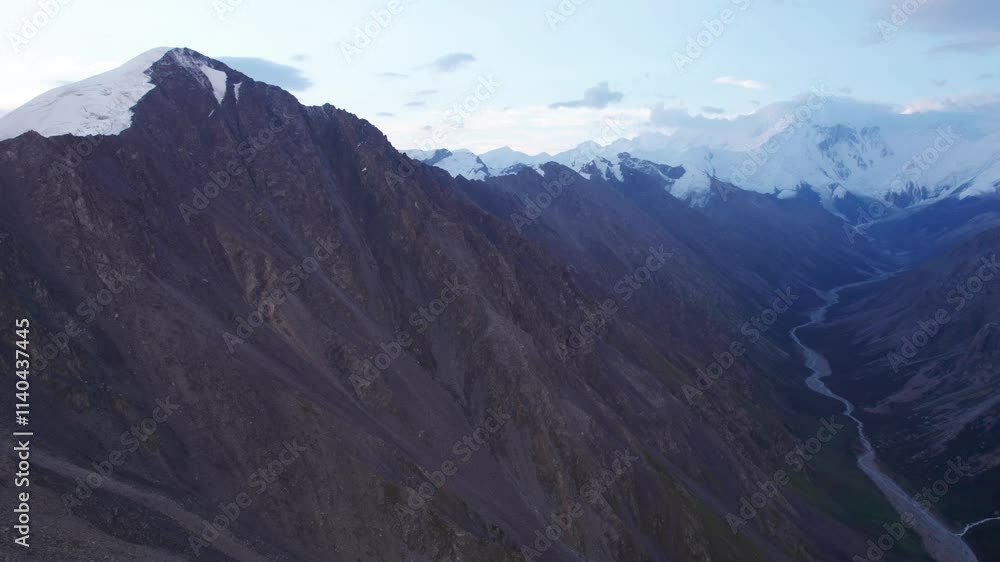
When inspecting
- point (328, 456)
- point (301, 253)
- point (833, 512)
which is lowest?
point (833, 512)

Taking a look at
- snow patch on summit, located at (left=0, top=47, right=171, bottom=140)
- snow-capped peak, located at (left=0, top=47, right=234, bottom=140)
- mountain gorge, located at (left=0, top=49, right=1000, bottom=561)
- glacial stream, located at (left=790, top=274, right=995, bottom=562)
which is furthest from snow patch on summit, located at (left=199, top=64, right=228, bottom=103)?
glacial stream, located at (left=790, top=274, right=995, bottom=562)

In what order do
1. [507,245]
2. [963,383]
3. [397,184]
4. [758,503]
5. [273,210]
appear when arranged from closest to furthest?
[273,210]
[758,503]
[397,184]
[507,245]
[963,383]

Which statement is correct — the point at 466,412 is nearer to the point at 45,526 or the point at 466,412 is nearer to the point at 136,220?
the point at 136,220

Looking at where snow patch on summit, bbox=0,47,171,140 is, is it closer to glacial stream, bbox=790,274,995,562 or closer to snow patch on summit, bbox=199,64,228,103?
snow patch on summit, bbox=199,64,228,103

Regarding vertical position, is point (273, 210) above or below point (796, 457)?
above

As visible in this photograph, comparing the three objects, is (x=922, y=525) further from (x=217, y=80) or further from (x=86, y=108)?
(x=86, y=108)

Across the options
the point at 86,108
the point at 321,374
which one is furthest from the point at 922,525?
the point at 86,108

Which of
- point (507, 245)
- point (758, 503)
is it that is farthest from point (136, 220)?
point (758, 503)
